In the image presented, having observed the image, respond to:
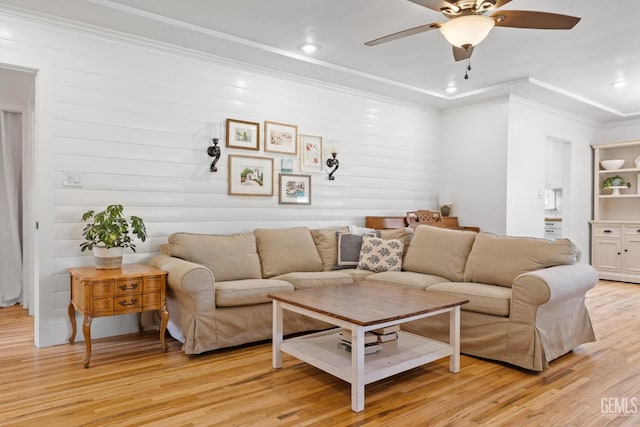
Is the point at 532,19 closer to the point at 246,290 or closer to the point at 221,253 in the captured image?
the point at 246,290

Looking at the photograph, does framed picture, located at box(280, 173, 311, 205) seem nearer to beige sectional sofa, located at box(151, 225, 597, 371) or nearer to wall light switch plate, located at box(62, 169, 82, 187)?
beige sectional sofa, located at box(151, 225, 597, 371)

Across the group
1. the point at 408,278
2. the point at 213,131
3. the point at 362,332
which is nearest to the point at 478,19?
the point at 362,332

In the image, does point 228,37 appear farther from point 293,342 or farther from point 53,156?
point 293,342

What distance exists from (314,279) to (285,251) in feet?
1.65

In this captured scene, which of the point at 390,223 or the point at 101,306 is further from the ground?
the point at 390,223

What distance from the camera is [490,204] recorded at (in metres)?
5.72

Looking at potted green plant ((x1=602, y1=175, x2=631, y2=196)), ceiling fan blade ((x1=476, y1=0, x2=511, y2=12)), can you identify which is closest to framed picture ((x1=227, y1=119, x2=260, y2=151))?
ceiling fan blade ((x1=476, y1=0, x2=511, y2=12))

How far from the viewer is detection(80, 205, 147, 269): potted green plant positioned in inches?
133

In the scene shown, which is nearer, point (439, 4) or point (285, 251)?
point (439, 4)

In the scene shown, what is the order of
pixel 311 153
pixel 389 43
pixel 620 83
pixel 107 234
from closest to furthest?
pixel 107 234
pixel 389 43
pixel 311 153
pixel 620 83

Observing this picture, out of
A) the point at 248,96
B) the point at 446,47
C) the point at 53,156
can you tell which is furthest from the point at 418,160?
the point at 53,156

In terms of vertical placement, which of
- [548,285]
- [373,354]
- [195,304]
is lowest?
[373,354]

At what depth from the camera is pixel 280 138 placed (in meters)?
4.74

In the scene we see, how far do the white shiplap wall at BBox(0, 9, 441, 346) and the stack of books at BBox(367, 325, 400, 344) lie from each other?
2.07 metres
